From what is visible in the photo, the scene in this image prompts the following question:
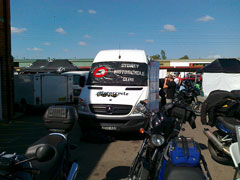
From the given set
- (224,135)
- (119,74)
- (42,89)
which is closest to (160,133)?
(224,135)

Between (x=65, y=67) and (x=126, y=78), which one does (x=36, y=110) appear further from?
(x=65, y=67)

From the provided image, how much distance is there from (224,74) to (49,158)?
19821 mm

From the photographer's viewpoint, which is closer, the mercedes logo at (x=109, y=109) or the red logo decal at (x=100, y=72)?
the mercedes logo at (x=109, y=109)

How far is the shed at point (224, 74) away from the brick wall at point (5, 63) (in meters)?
15.2

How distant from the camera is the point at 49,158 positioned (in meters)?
2.12

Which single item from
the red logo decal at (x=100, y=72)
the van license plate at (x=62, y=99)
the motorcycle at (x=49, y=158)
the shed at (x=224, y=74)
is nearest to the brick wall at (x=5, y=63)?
the van license plate at (x=62, y=99)

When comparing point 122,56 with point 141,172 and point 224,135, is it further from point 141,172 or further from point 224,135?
point 141,172

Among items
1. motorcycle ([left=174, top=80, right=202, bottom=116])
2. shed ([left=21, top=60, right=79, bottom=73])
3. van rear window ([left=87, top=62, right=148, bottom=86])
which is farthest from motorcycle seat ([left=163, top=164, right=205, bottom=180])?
shed ([left=21, top=60, right=79, bottom=73])

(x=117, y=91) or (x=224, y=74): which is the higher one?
(x=224, y=74)

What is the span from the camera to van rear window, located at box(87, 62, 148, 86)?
775cm

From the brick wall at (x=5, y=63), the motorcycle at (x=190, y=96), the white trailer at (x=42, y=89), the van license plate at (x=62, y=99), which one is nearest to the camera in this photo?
the brick wall at (x=5, y=63)

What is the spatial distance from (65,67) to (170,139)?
2349 centimetres

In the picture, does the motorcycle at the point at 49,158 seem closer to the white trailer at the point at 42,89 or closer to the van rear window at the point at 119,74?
the van rear window at the point at 119,74

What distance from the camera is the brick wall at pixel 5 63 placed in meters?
9.90
